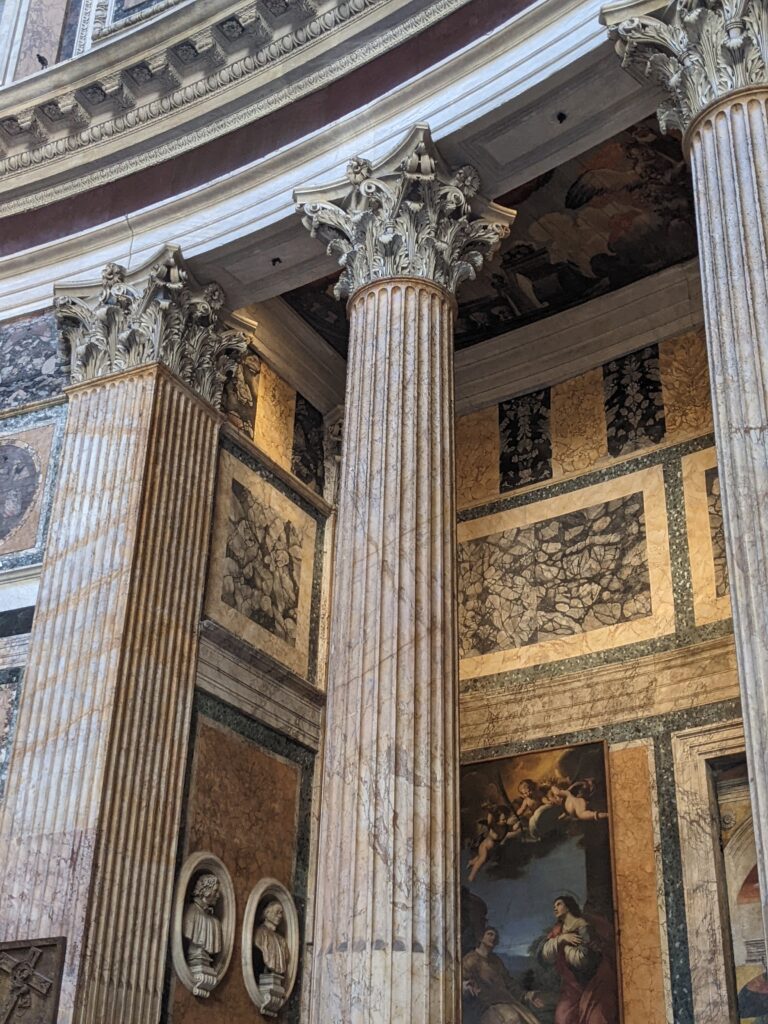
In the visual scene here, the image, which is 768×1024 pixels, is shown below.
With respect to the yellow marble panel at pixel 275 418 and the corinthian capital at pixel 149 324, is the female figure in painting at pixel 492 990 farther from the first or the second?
the corinthian capital at pixel 149 324

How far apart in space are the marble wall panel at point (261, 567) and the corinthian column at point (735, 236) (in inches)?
196

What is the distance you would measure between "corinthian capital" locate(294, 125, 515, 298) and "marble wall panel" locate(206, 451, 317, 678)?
253 centimetres

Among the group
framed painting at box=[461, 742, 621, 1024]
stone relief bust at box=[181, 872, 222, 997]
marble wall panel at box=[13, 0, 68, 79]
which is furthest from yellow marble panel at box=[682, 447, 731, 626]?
marble wall panel at box=[13, 0, 68, 79]

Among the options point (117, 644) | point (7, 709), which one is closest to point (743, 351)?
point (117, 644)

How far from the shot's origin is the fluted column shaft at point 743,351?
5.91m

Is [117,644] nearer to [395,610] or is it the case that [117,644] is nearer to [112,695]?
[112,695]

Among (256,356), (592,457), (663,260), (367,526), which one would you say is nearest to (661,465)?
(592,457)

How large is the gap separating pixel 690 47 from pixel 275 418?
5677 millimetres

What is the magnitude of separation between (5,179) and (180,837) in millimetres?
6407

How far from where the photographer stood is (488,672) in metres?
12.6

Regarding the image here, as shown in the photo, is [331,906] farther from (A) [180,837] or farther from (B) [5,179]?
(B) [5,179]

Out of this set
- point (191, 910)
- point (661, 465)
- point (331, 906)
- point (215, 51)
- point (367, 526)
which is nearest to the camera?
point (331, 906)

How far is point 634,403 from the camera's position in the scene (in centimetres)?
1259

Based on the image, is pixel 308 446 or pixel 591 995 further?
pixel 308 446
